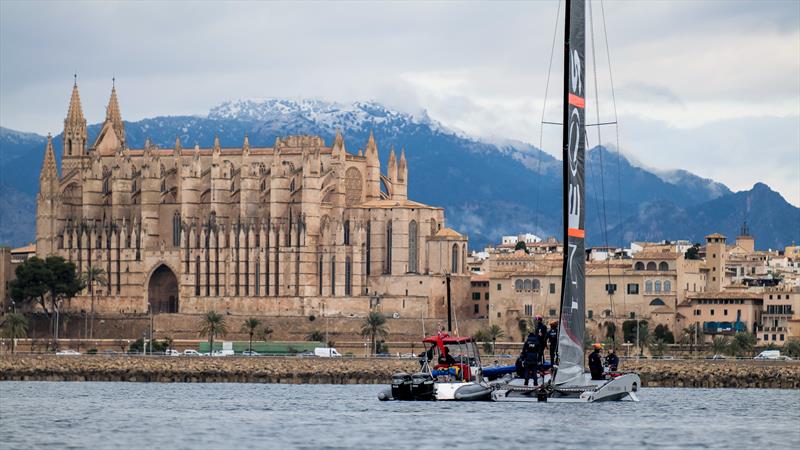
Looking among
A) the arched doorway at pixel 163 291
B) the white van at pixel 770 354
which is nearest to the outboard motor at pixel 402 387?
the white van at pixel 770 354

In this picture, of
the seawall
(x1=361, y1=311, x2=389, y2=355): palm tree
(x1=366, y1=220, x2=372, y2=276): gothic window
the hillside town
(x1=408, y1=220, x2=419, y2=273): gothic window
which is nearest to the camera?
the seawall

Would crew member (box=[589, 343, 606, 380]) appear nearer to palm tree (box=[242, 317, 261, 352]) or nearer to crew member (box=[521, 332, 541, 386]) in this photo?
crew member (box=[521, 332, 541, 386])

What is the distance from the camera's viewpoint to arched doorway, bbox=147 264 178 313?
146 metres

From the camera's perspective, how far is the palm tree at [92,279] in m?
143

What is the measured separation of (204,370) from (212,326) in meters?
37.0

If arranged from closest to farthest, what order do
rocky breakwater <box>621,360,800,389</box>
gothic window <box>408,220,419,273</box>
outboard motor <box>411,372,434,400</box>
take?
outboard motor <box>411,372,434,400</box> < rocky breakwater <box>621,360,800,389</box> < gothic window <box>408,220,419,273</box>

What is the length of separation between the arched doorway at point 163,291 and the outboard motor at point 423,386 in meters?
87.5

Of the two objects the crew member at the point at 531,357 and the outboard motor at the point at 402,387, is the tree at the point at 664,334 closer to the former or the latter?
the outboard motor at the point at 402,387

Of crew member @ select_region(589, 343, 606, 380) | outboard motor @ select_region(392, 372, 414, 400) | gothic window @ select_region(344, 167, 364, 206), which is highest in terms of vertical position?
gothic window @ select_region(344, 167, 364, 206)

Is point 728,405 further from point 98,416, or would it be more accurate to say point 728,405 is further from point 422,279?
point 422,279

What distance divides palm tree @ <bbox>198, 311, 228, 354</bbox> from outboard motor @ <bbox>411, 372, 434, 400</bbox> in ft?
215

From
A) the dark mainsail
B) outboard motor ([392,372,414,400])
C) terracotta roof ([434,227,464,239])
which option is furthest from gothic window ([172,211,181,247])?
the dark mainsail

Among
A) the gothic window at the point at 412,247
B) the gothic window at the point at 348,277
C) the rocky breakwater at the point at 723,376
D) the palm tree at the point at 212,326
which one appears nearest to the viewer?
the rocky breakwater at the point at 723,376

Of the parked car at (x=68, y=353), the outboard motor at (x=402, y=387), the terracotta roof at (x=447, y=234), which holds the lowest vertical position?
the outboard motor at (x=402, y=387)
